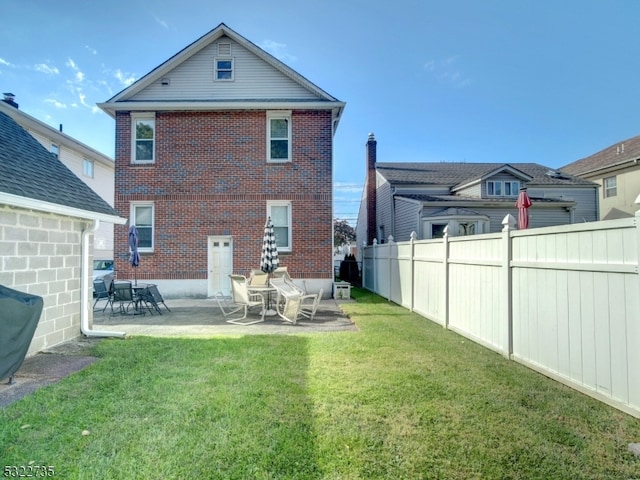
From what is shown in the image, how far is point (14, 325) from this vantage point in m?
3.85

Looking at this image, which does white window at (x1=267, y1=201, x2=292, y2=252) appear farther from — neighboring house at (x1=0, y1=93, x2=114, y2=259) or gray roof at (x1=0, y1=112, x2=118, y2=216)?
neighboring house at (x1=0, y1=93, x2=114, y2=259)

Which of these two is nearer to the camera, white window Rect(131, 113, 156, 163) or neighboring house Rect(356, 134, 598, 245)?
white window Rect(131, 113, 156, 163)

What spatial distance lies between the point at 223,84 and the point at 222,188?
3922 mm

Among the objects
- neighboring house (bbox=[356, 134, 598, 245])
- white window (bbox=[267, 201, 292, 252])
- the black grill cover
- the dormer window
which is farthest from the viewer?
the dormer window

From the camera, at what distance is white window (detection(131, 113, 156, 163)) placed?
1193 cm

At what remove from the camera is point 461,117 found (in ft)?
77.1

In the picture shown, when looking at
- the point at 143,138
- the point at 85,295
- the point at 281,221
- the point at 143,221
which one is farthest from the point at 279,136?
the point at 85,295

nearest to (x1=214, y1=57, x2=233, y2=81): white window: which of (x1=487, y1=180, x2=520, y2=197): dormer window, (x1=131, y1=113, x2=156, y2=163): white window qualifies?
(x1=131, y1=113, x2=156, y2=163): white window

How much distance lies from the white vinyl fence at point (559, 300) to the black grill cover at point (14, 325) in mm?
6404

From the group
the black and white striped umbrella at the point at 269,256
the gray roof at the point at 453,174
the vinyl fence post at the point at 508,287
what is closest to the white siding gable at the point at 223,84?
the black and white striped umbrella at the point at 269,256

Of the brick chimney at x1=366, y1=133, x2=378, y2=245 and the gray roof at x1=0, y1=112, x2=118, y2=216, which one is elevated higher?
the brick chimney at x1=366, y1=133, x2=378, y2=245

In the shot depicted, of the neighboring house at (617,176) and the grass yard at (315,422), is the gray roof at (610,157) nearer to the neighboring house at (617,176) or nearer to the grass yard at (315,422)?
the neighboring house at (617,176)

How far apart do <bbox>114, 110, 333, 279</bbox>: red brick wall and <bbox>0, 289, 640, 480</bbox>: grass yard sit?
691cm

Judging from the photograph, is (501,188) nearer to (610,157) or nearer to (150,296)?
(610,157)
